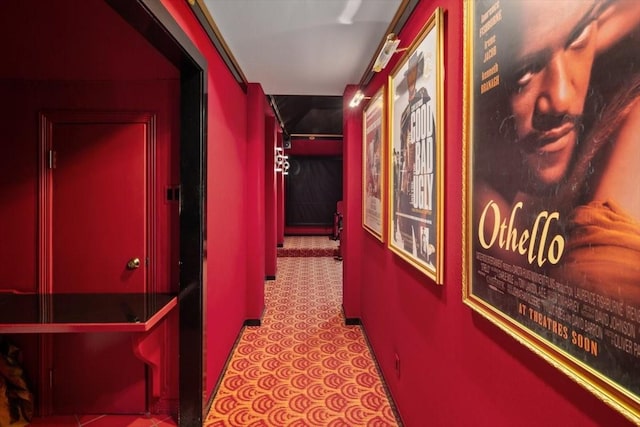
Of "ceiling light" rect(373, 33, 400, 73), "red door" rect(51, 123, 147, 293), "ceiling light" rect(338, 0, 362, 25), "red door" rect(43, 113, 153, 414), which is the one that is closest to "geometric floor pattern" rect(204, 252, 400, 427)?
"red door" rect(43, 113, 153, 414)

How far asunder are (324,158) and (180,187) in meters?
8.03

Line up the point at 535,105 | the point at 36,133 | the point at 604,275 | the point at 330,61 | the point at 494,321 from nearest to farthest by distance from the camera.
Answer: the point at 604,275, the point at 535,105, the point at 494,321, the point at 36,133, the point at 330,61

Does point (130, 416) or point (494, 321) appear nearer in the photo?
point (494, 321)

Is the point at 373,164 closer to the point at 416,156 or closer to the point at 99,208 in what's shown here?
the point at 416,156

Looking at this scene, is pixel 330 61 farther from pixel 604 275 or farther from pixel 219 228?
pixel 604 275

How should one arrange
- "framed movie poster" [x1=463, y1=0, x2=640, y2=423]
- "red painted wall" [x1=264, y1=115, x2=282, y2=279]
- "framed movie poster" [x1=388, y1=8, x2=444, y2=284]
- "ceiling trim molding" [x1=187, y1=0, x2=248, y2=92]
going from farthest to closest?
"red painted wall" [x1=264, y1=115, x2=282, y2=279]
"ceiling trim molding" [x1=187, y1=0, x2=248, y2=92]
"framed movie poster" [x1=388, y1=8, x2=444, y2=284]
"framed movie poster" [x1=463, y1=0, x2=640, y2=423]

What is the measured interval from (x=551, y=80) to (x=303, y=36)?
201cm

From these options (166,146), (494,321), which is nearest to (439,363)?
(494,321)

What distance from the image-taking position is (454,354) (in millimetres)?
1315

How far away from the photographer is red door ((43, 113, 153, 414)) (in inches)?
83.5

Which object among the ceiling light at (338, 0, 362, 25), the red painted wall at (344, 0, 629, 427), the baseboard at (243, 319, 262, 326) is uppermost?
the ceiling light at (338, 0, 362, 25)

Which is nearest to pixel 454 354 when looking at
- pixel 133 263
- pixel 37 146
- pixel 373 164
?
pixel 373 164

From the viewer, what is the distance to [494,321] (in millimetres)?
990

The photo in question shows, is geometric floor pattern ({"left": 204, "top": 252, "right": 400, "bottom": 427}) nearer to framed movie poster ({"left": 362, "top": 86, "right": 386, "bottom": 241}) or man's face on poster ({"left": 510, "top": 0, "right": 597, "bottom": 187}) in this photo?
framed movie poster ({"left": 362, "top": 86, "right": 386, "bottom": 241})
